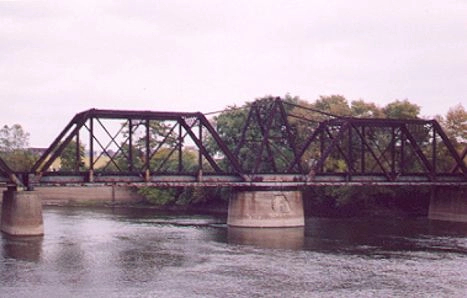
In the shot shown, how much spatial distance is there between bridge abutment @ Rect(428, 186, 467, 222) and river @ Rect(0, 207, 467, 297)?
11.6 m

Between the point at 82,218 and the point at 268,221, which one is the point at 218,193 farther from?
the point at 268,221

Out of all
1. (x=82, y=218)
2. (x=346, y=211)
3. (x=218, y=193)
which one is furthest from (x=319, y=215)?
(x=82, y=218)

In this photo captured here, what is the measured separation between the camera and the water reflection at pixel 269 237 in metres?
62.1

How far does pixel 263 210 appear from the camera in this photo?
76.4 meters

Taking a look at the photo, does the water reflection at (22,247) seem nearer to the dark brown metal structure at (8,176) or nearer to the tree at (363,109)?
the dark brown metal structure at (8,176)

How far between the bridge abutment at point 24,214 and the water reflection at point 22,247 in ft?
2.57

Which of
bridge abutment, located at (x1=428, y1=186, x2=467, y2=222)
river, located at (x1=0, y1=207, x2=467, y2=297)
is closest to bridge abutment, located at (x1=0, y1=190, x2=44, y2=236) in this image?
river, located at (x1=0, y1=207, x2=467, y2=297)

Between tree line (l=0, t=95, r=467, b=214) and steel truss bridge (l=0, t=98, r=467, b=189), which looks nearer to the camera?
steel truss bridge (l=0, t=98, r=467, b=189)

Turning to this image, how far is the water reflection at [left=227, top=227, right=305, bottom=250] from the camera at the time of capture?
62.1 metres

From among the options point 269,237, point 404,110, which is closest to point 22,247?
point 269,237

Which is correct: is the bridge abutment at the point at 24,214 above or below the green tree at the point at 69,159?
below

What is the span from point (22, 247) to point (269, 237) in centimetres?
2185

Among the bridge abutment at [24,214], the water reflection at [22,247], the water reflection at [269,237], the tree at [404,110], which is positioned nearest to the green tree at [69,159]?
the tree at [404,110]

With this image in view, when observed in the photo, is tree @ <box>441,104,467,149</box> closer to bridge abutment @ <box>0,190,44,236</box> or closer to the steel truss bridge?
the steel truss bridge
